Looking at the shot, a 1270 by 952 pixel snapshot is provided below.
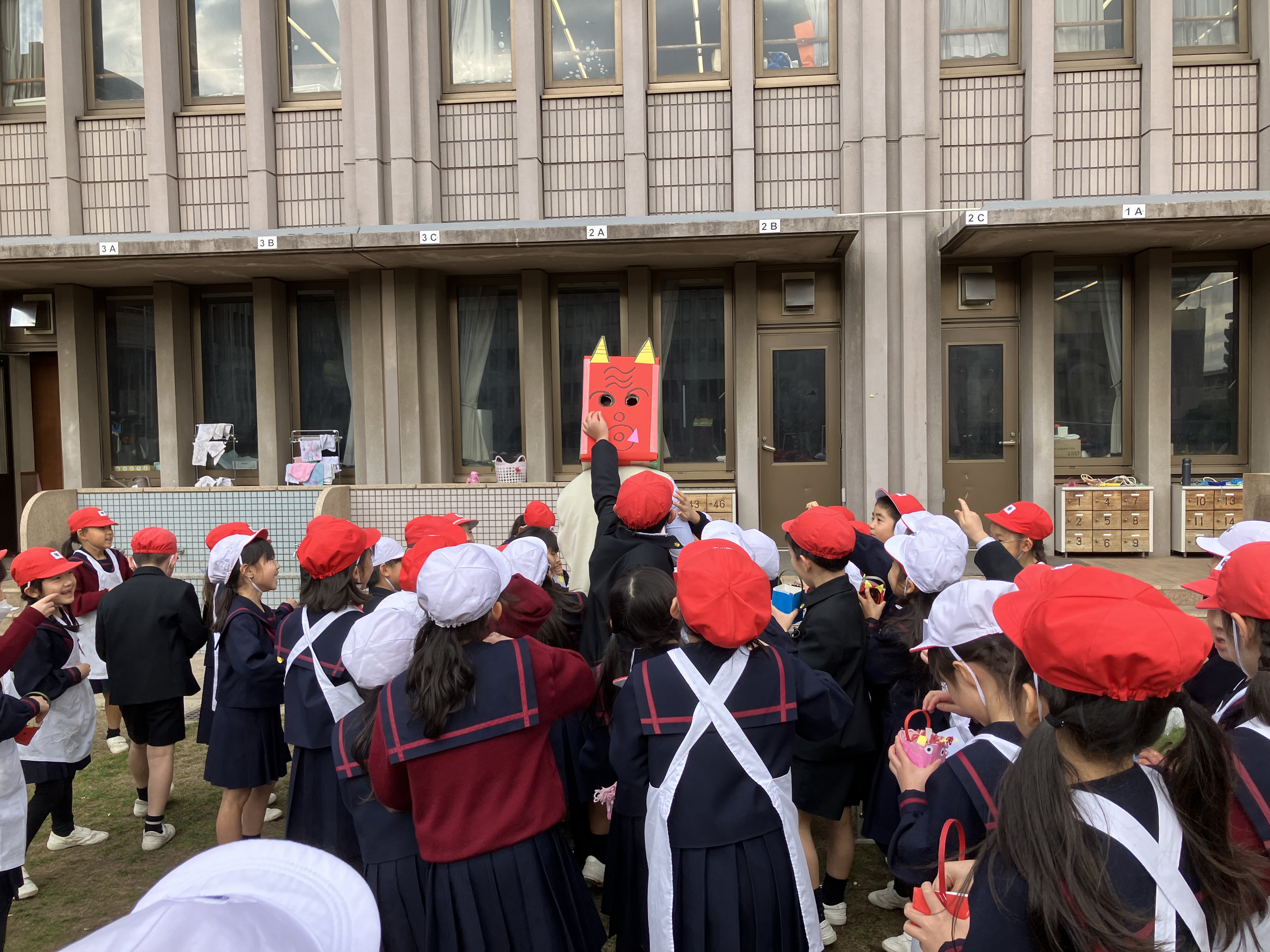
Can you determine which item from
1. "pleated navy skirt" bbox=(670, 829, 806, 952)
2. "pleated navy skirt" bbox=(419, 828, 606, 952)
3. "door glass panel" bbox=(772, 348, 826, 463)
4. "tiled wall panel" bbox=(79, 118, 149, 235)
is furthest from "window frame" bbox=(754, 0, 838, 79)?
"pleated navy skirt" bbox=(419, 828, 606, 952)

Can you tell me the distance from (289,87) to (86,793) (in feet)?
30.1

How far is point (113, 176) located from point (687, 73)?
759 centimetres

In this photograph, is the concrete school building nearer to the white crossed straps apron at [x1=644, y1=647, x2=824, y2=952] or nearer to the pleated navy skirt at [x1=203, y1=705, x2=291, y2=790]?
the pleated navy skirt at [x1=203, y1=705, x2=291, y2=790]

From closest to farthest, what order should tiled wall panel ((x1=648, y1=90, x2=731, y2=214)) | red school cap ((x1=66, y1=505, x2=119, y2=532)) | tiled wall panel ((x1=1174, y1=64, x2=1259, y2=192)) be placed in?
red school cap ((x1=66, y1=505, x2=119, y2=532))
tiled wall panel ((x1=1174, y1=64, x2=1259, y2=192))
tiled wall panel ((x1=648, y1=90, x2=731, y2=214))

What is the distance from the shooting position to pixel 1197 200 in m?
8.64

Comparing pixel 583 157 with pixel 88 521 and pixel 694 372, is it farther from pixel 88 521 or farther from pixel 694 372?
pixel 88 521

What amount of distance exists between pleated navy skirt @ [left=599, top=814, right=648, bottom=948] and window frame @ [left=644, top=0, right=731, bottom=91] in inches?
377

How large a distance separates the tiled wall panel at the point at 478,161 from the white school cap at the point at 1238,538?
9.10 meters

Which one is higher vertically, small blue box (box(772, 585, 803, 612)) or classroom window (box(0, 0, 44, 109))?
classroom window (box(0, 0, 44, 109))

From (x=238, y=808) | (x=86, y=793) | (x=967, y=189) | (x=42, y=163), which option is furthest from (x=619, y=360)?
(x=42, y=163)

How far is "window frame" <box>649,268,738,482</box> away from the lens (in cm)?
1084

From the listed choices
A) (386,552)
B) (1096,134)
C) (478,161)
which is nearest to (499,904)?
(386,552)

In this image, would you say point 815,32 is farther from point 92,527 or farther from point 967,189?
point 92,527

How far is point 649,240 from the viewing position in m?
9.30
